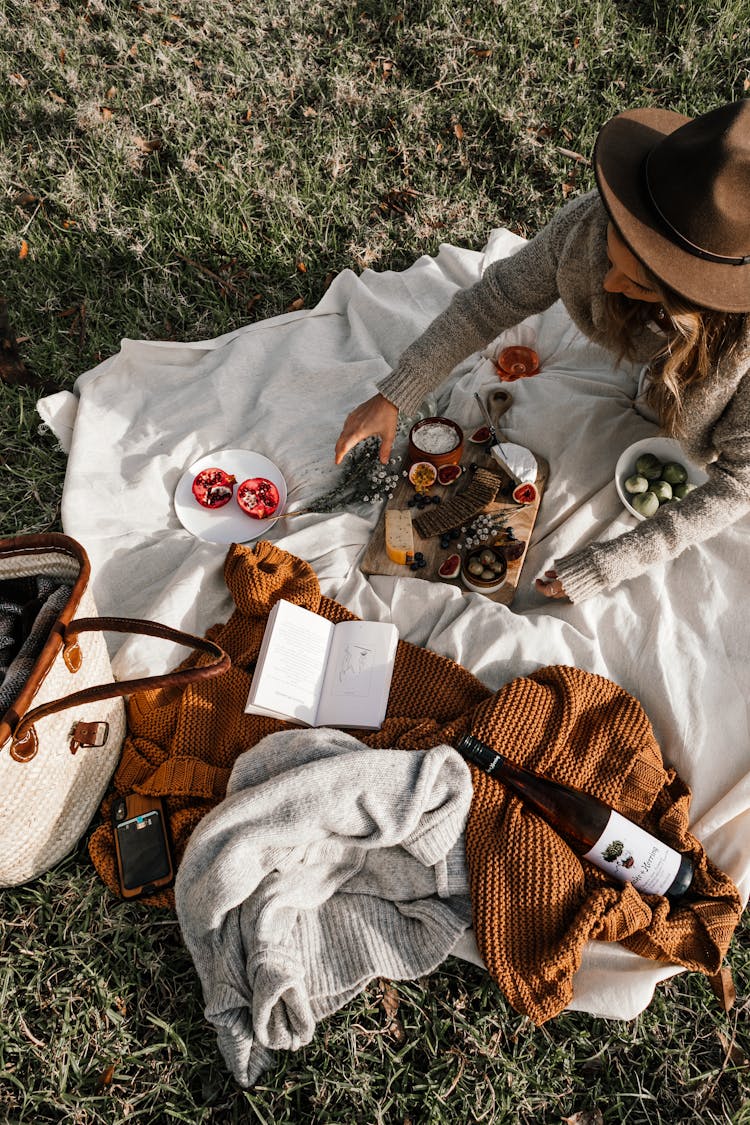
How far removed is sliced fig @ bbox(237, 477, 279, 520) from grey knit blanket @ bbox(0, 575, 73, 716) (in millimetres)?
902

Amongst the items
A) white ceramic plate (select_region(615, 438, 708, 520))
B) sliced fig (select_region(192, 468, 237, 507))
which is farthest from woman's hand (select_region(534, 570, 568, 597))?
sliced fig (select_region(192, 468, 237, 507))

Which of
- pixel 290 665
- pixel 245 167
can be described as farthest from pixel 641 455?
pixel 245 167

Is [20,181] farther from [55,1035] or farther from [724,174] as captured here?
[55,1035]

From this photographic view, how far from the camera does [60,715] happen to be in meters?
2.28

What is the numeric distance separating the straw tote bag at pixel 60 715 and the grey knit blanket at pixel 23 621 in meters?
0.01

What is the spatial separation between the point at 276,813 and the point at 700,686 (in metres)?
1.53

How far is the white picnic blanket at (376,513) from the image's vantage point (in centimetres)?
255

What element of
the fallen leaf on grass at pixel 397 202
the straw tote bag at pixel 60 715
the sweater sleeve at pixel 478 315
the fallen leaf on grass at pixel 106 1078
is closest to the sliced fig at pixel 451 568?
the sweater sleeve at pixel 478 315

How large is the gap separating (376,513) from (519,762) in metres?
1.22

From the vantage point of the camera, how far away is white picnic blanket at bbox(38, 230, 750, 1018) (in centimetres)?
255

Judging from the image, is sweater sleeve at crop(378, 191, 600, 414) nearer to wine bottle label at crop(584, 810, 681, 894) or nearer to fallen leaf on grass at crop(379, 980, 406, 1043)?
wine bottle label at crop(584, 810, 681, 894)

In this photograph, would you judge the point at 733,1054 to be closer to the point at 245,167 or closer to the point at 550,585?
the point at 550,585

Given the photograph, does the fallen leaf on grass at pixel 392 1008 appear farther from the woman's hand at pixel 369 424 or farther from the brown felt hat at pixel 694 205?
the brown felt hat at pixel 694 205

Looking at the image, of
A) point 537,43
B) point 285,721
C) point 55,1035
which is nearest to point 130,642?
point 285,721
